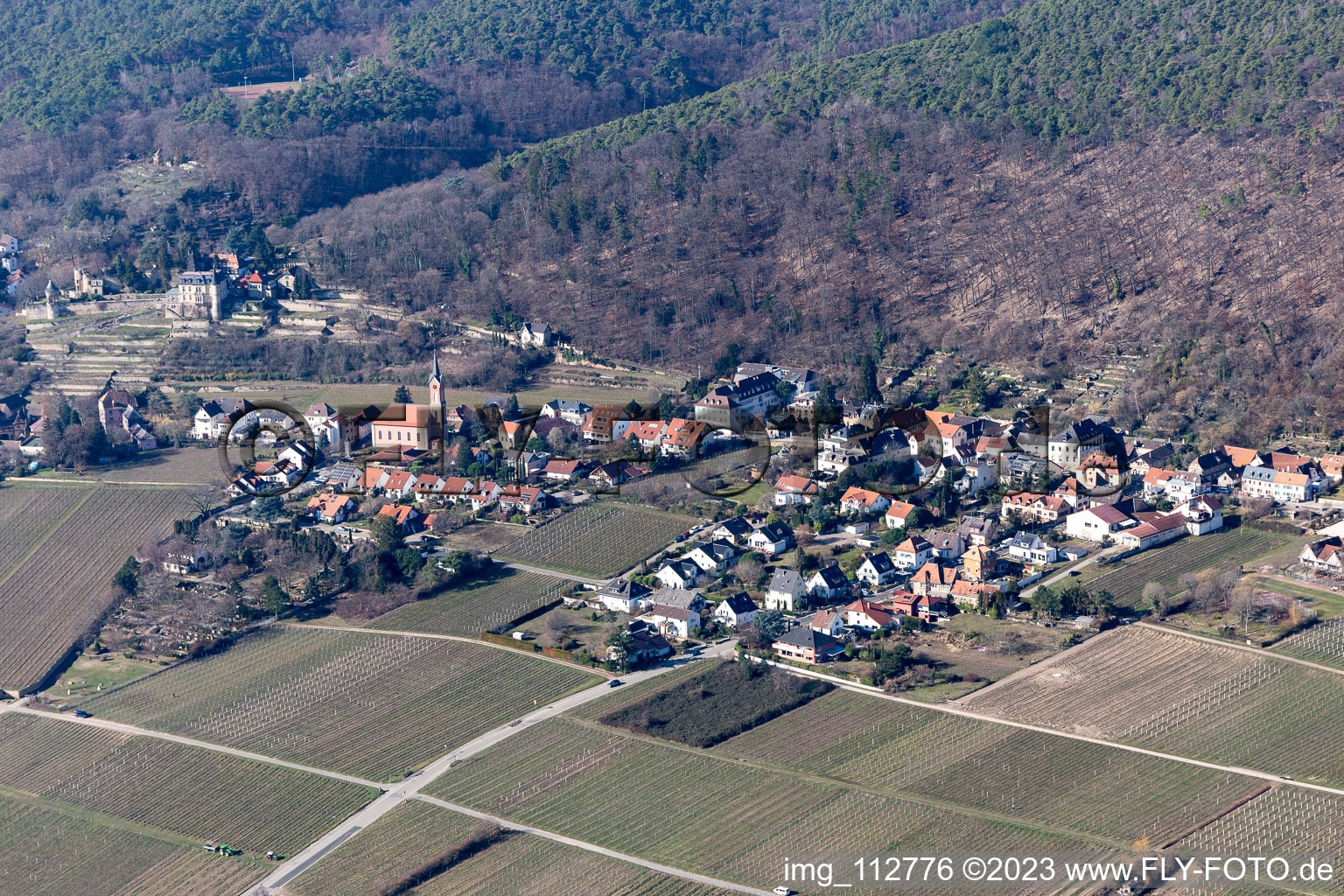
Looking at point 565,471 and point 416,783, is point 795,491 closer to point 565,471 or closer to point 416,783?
point 565,471

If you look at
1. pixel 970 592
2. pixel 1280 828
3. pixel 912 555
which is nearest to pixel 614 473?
pixel 912 555

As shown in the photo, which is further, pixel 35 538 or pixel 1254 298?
pixel 1254 298

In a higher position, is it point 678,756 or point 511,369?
point 511,369

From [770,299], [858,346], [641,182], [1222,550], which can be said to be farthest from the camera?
[641,182]

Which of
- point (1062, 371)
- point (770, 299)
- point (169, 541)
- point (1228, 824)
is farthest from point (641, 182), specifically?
point (1228, 824)

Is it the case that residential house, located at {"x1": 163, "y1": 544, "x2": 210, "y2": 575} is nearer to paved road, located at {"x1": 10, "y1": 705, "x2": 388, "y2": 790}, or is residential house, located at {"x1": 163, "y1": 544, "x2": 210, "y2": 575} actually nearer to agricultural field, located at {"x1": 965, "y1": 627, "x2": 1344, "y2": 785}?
paved road, located at {"x1": 10, "y1": 705, "x2": 388, "y2": 790}

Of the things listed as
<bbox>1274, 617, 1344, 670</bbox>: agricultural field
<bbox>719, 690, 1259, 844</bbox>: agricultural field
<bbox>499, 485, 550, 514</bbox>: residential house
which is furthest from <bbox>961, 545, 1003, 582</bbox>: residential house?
<bbox>499, 485, 550, 514</bbox>: residential house

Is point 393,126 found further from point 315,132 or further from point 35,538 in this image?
point 35,538

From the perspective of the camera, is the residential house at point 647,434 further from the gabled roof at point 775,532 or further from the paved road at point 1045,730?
the paved road at point 1045,730
